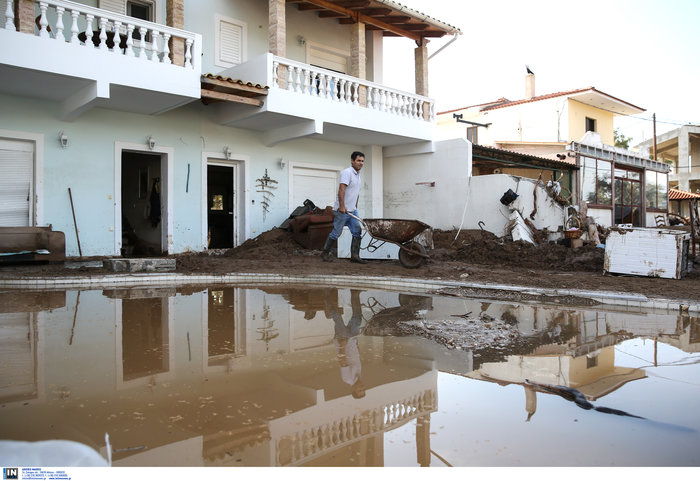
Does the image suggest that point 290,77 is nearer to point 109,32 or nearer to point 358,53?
point 358,53

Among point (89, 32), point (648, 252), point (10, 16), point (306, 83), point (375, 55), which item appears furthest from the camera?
point (375, 55)

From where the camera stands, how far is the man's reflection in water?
9.89 ft

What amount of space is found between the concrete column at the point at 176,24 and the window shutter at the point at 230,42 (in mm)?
1877

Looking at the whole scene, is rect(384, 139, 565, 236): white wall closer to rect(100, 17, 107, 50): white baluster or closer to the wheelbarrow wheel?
the wheelbarrow wheel

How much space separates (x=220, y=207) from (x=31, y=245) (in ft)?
17.1

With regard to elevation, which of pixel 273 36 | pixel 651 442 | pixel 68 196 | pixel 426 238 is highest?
pixel 273 36

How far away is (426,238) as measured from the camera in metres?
9.71

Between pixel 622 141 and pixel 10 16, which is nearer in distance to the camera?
pixel 10 16

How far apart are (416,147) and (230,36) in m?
5.77

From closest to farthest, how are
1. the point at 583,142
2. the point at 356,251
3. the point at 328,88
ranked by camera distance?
1. the point at 356,251
2. the point at 328,88
3. the point at 583,142

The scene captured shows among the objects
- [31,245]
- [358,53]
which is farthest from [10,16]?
[358,53]

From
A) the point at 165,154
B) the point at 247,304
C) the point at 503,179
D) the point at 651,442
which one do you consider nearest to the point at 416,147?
the point at 503,179

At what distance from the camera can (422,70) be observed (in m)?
14.5

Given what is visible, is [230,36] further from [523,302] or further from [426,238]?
[523,302]
